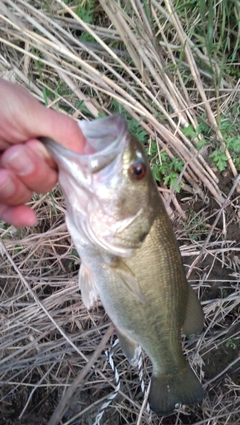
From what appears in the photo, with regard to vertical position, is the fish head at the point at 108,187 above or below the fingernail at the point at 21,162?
below

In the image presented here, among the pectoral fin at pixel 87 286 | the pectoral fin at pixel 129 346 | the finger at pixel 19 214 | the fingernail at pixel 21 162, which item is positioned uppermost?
the fingernail at pixel 21 162

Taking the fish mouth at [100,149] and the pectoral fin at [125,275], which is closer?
the fish mouth at [100,149]

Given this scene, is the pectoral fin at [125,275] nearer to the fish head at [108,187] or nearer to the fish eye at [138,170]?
the fish head at [108,187]

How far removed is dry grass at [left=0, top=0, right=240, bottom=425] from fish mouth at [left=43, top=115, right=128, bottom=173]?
116 cm

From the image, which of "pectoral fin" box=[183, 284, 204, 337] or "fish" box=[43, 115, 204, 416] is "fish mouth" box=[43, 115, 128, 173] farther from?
"pectoral fin" box=[183, 284, 204, 337]

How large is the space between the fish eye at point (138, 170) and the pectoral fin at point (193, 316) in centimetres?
74

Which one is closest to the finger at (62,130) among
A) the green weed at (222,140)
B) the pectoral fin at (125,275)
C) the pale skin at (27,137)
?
the pale skin at (27,137)

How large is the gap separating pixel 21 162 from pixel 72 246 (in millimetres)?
1512

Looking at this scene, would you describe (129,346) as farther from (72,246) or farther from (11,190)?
(72,246)

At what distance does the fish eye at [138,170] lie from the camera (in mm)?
1373

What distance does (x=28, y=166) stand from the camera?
139 centimetres

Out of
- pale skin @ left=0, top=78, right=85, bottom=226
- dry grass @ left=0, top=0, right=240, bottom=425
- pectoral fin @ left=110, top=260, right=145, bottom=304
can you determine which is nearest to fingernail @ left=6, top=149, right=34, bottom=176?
pale skin @ left=0, top=78, right=85, bottom=226

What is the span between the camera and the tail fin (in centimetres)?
193

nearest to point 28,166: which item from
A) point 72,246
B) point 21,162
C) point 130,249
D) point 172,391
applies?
point 21,162
